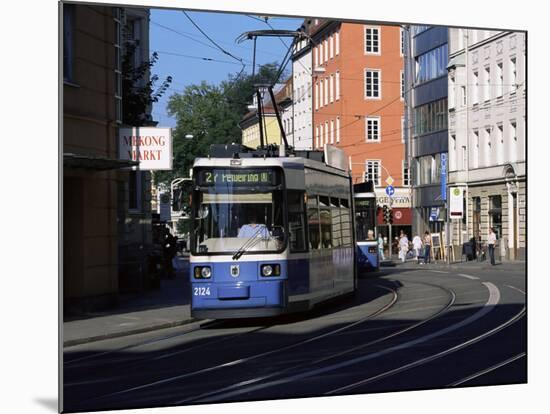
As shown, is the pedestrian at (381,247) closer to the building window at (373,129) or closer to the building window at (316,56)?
the building window at (373,129)

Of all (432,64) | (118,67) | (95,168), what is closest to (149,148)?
(95,168)

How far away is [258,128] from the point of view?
16.7 m

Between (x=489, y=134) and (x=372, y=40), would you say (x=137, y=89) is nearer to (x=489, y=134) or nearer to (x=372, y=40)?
(x=372, y=40)

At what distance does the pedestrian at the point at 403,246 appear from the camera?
679 inches

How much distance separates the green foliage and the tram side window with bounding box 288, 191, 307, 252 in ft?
6.83

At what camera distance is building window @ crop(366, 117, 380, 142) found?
16469 mm

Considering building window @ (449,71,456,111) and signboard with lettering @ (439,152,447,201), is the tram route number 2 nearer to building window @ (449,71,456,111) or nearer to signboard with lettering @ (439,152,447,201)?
signboard with lettering @ (439,152,447,201)

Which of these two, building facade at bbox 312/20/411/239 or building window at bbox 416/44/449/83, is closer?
building window at bbox 416/44/449/83

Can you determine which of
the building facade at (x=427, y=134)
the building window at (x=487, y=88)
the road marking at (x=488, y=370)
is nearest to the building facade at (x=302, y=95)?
the building facade at (x=427, y=134)

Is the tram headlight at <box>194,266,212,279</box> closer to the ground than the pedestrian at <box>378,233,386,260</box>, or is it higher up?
closer to the ground

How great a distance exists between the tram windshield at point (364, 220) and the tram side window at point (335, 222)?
1.03 ft

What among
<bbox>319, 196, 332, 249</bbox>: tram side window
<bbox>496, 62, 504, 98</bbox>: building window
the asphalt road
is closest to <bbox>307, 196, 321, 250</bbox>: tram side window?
<bbox>319, 196, 332, 249</bbox>: tram side window

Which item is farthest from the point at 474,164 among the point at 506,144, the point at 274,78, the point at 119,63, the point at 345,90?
the point at 119,63

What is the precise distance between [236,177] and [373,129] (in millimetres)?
1891
